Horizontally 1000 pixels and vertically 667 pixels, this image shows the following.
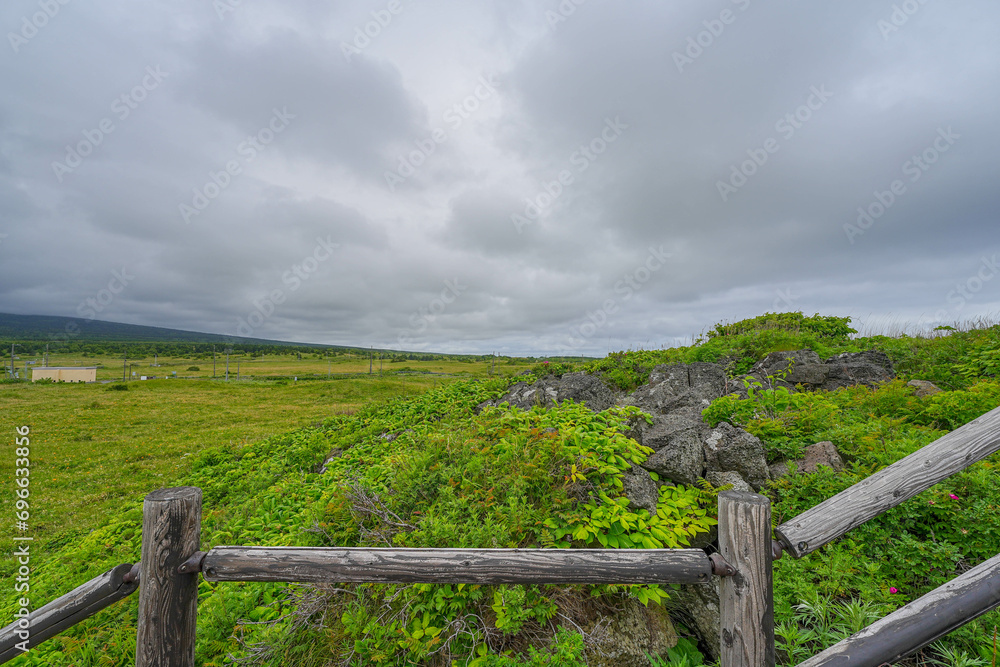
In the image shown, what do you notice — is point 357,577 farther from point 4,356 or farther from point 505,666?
point 4,356

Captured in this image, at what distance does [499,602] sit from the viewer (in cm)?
294

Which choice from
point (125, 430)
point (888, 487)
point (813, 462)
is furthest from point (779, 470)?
point (125, 430)

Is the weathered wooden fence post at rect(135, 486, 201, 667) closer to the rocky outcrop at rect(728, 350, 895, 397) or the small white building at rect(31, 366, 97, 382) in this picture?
the rocky outcrop at rect(728, 350, 895, 397)

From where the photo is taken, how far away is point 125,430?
17.3m

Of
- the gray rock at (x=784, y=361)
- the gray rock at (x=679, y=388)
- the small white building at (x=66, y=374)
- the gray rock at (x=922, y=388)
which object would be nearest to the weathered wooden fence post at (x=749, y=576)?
the gray rock at (x=679, y=388)

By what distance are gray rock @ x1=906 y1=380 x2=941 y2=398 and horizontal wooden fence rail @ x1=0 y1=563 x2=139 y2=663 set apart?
9013mm

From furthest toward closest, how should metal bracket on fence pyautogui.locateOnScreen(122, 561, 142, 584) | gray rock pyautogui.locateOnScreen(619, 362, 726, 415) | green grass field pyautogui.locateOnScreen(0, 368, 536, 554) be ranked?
green grass field pyautogui.locateOnScreen(0, 368, 536, 554)
gray rock pyautogui.locateOnScreen(619, 362, 726, 415)
metal bracket on fence pyautogui.locateOnScreen(122, 561, 142, 584)

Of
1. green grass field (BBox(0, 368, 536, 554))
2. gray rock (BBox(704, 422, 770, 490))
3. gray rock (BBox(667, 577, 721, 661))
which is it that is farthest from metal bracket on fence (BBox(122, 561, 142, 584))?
green grass field (BBox(0, 368, 536, 554))

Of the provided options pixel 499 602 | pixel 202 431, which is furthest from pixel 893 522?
pixel 202 431

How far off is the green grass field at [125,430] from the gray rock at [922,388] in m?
12.6

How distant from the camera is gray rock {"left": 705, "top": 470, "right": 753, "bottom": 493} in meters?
4.18

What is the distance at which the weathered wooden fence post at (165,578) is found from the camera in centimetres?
220

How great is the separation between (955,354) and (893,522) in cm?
658

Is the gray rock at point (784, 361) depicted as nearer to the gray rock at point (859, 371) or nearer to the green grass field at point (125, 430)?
the gray rock at point (859, 371)
